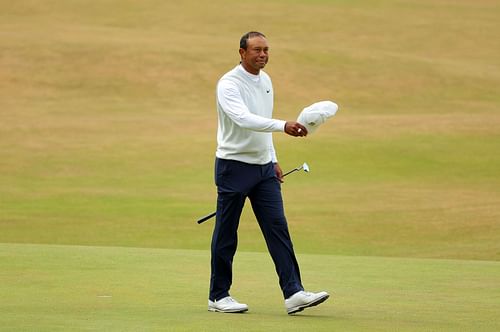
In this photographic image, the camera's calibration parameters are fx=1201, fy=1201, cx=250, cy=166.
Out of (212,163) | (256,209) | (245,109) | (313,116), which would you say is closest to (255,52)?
(245,109)

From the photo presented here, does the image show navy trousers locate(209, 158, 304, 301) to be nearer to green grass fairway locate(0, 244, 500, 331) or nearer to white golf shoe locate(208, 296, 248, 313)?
white golf shoe locate(208, 296, 248, 313)

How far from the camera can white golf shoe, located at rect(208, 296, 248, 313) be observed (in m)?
7.95

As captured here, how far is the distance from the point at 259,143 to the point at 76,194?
1490 cm

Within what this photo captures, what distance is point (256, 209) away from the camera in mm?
8203

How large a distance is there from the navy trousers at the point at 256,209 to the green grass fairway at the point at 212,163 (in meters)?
0.31

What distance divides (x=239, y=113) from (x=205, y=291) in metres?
2.00

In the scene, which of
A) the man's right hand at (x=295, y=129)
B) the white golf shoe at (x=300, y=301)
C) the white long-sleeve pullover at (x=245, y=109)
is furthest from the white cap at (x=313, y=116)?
the white golf shoe at (x=300, y=301)

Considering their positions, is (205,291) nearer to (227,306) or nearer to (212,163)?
(227,306)

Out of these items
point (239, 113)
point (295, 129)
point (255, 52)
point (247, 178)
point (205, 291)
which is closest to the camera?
point (295, 129)

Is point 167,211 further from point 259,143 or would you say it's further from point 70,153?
point 259,143

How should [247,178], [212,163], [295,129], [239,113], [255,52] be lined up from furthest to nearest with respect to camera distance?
[212,163], [247,178], [255,52], [239,113], [295,129]

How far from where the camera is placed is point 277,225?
26.6ft

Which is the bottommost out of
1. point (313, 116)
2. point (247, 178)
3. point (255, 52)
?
point (247, 178)

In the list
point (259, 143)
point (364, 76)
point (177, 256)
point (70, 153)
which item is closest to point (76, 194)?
point (70, 153)
